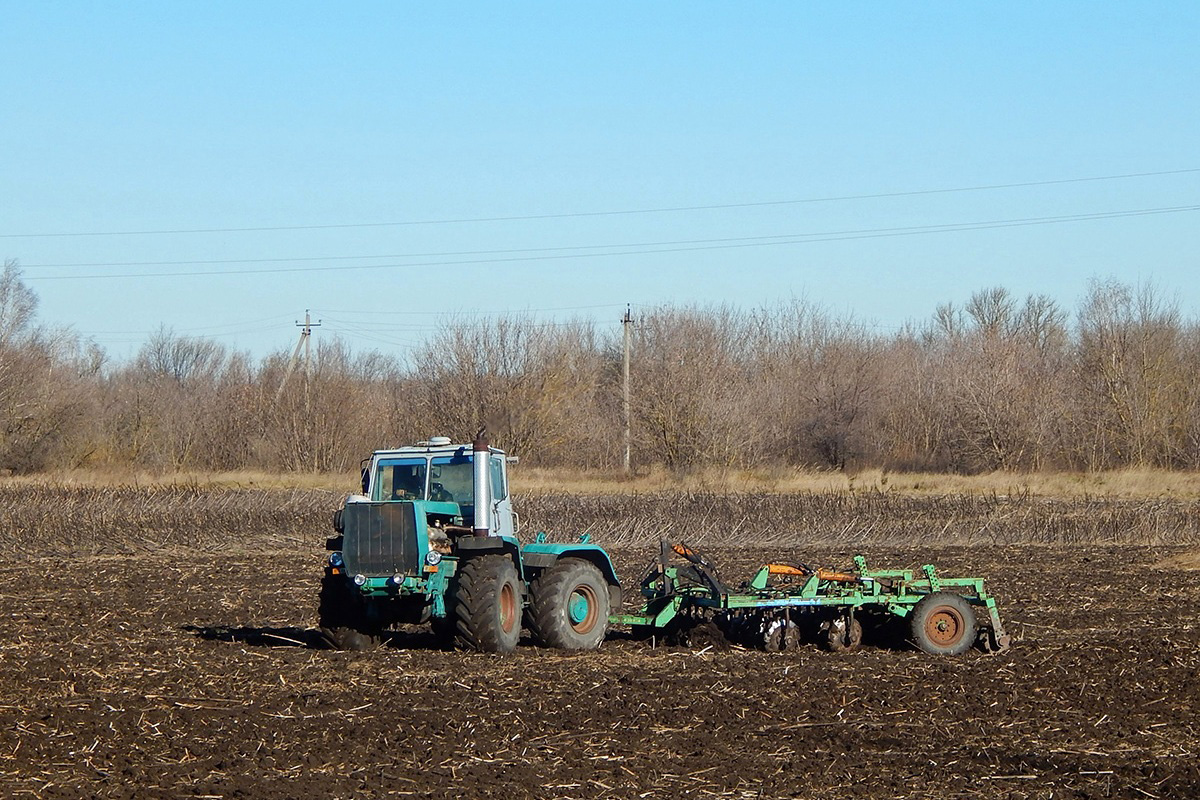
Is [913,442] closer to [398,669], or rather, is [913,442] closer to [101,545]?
[101,545]

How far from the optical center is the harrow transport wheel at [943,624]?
1266 cm

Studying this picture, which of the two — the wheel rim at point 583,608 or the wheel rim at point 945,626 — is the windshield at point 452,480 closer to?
the wheel rim at point 583,608

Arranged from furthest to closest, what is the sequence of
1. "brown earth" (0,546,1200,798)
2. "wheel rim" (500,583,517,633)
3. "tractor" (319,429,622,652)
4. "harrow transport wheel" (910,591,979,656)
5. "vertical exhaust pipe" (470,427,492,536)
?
"vertical exhaust pipe" (470,427,492,536)
"harrow transport wheel" (910,591,979,656)
"wheel rim" (500,583,517,633)
"tractor" (319,429,622,652)
"brown earth" (0,546,1200,798)

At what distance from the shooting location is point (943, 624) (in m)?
12.8

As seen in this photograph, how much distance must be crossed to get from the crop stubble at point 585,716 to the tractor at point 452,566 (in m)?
0.37

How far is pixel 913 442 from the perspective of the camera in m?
53.4

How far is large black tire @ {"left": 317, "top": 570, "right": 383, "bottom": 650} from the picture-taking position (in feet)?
42.7

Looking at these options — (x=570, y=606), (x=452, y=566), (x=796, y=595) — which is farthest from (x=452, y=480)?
(x=796, y=595)

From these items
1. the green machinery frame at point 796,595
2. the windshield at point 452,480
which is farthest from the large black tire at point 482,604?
the green machinery frame at point 796,595

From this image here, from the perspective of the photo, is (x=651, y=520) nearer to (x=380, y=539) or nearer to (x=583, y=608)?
(x=583, y=608)

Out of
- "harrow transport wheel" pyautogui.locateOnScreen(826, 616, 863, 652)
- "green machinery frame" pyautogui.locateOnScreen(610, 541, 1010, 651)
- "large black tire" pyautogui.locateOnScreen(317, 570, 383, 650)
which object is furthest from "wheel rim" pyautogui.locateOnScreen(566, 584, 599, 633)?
"harrow transport wheel" pyautogui.locateOnScreen(826, 616, 863, 652)

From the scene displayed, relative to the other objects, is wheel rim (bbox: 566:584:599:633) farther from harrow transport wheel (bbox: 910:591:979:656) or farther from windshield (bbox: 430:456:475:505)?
harrow transport wheel (bbox: 910:591:979:656)

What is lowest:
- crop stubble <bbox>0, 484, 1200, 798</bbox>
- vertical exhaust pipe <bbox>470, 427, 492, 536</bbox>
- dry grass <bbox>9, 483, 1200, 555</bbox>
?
crop stubble <bbox>0, 484, 1200, 798</bbox>

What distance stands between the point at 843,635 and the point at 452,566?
390cm
